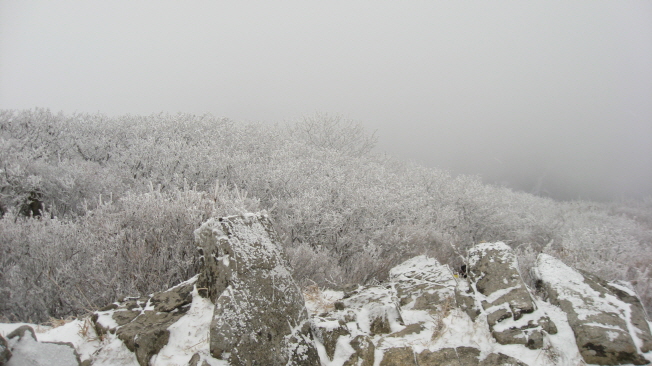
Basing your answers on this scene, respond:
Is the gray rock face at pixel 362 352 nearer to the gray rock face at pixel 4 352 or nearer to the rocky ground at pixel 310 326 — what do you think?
the rocky ground at pixel 310 326

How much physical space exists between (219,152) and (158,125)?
5.78 meters

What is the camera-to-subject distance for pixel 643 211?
158ft

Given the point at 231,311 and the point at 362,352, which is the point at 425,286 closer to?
the point at 362,352

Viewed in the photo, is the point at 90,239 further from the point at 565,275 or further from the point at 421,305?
the point at 565,275

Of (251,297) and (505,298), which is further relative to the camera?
(505,298)

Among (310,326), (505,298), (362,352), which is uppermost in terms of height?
(505,298)

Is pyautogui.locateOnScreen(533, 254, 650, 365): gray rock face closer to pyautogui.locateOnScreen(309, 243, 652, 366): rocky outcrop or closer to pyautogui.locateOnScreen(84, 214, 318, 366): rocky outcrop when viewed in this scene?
pyautogui.locateOnScreen(309, 243, 652, 366): rocky outcrop

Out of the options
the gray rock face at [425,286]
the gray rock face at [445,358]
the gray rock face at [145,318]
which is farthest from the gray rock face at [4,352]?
the gray rock face at [425,286]

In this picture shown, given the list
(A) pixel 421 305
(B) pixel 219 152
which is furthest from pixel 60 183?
(A) pixel 421 305

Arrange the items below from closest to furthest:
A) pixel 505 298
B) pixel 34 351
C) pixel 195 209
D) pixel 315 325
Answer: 1. pixel 34 351
2. pixel 315 325
3. pixel 505 298
4. pixel 195 209

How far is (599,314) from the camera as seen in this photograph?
15.5 feet

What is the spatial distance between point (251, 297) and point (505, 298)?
352cm

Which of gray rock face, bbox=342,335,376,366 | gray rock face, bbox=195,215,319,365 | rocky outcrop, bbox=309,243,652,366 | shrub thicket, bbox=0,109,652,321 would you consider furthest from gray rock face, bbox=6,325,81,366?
gray rock face, bbox=342,335,376,366

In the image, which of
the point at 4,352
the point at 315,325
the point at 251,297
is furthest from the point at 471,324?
the point at 4,352
